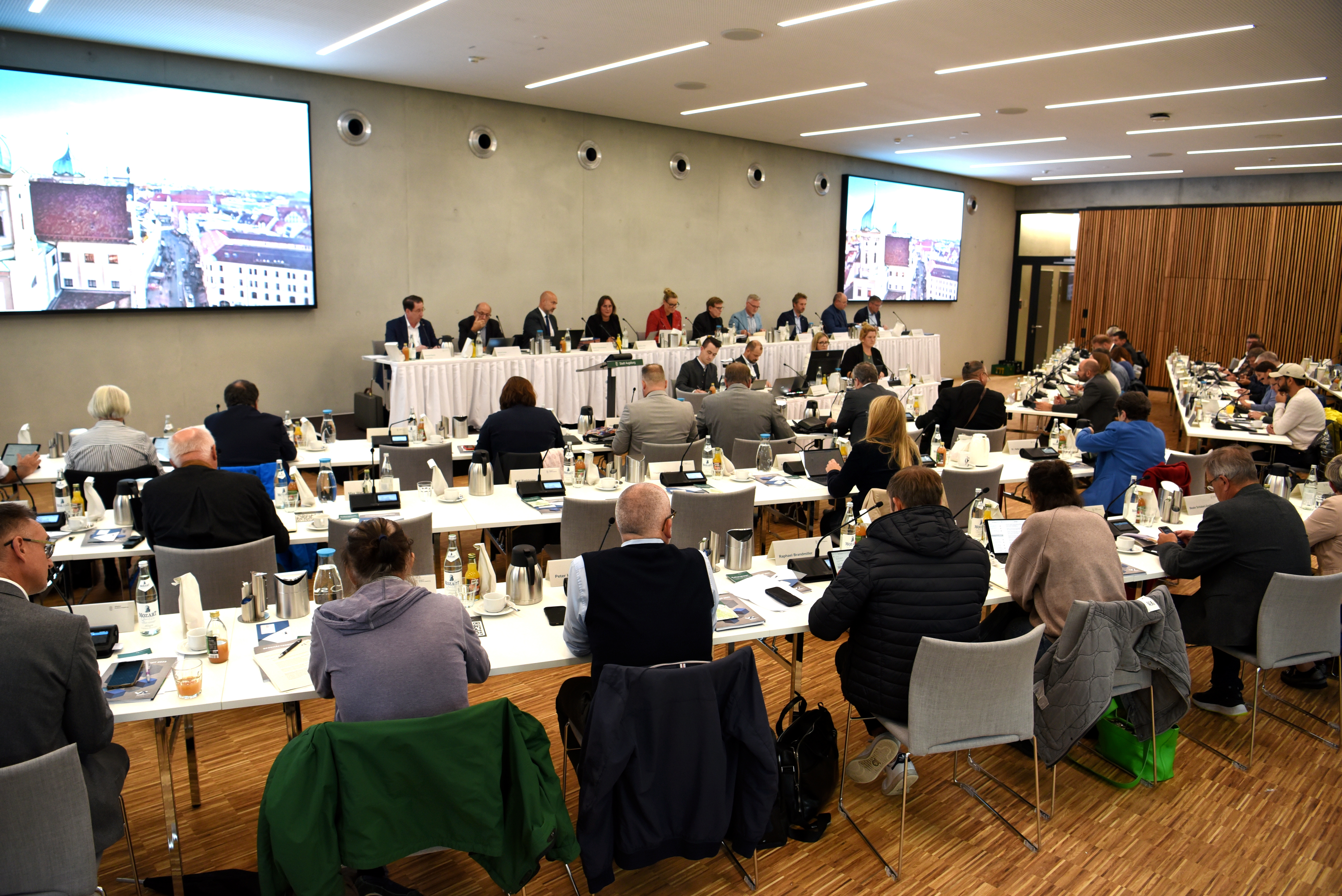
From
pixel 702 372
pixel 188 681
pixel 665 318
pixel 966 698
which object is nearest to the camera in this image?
pixel 188 681

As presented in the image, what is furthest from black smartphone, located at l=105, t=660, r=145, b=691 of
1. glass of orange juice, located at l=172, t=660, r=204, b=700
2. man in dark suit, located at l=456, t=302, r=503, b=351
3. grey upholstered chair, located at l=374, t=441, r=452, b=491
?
man in dark suit, located at l=456, t=302, r=503, b=351

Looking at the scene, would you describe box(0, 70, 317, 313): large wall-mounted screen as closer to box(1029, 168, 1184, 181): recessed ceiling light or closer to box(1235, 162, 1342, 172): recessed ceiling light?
box(1029, 168, 1184, 181): recessed ceiling light

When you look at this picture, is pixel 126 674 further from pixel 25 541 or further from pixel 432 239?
pixel 432 239

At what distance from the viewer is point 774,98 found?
1012 cm

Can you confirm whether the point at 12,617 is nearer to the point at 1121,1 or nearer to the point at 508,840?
the point at 508,840

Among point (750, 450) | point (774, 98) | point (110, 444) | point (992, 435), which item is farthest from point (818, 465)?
point (774, 98)

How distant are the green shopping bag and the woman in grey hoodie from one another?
2601 millimetres

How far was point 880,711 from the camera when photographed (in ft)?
10.2

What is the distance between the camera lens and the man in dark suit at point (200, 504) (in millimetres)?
3744

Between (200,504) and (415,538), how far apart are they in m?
0.89

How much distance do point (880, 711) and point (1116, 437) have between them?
3.22m

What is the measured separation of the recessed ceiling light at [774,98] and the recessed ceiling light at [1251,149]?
21.3ft

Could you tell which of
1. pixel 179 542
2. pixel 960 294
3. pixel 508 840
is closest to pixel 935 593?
pixel 508 840

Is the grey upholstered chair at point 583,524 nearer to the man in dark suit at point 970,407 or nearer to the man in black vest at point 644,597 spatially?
the man in black vest at point 644,597
